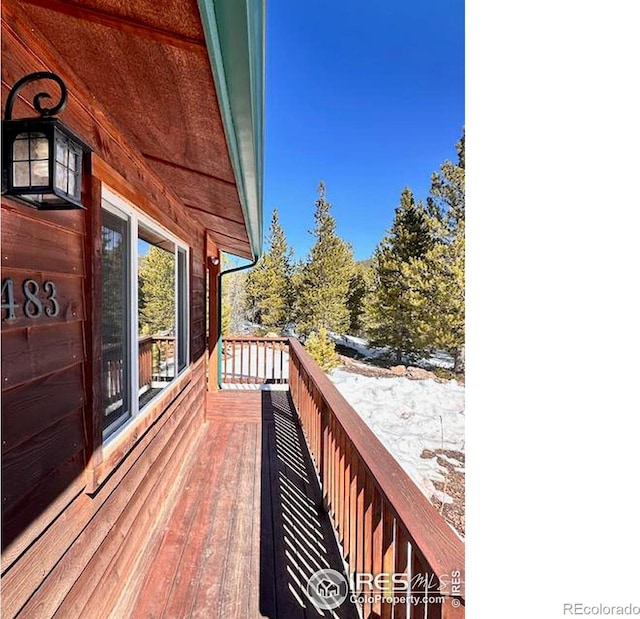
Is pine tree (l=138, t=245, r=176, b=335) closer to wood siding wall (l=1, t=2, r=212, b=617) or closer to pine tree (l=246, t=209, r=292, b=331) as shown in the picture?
wood siding wall (l=1, t=2, r=212, b=617)

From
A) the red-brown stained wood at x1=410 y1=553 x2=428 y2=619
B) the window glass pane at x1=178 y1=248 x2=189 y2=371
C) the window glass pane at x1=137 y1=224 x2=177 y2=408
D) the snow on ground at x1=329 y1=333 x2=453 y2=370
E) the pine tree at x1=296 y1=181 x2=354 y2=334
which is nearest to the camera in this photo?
the red-brown stained wood at x1=410 y1=553 x2=428 y2=619

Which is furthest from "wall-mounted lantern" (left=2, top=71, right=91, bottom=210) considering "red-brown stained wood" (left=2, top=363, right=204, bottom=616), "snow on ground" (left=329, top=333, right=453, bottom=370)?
"snow on ground" (left=329, top=333, right=453, bottom=370)

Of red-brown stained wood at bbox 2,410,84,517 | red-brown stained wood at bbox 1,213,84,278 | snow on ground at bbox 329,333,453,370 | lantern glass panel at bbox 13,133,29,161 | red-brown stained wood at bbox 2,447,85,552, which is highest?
lantern glass panel at bbox 13,133,29,161

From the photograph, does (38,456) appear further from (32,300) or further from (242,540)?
(242,540)

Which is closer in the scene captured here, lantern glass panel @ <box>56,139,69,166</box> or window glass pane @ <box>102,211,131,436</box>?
lantern glass panel @ <box>56,139,69,166</box>

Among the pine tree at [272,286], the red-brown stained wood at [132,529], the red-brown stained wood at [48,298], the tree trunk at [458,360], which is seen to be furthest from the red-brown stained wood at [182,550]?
the pine tree at [272,286]

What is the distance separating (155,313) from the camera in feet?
8.84

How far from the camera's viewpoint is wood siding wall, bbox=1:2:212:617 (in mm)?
961

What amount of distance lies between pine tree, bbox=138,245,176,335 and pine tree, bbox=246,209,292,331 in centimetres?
1753

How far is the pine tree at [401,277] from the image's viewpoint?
1491cm

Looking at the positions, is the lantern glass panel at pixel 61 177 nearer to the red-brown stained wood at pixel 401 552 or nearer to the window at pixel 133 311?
the window at pixel 133 311

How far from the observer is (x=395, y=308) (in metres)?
15.5

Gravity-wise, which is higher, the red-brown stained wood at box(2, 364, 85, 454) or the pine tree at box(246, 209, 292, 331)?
the pine tree at box(246, 209, 292, 331)
